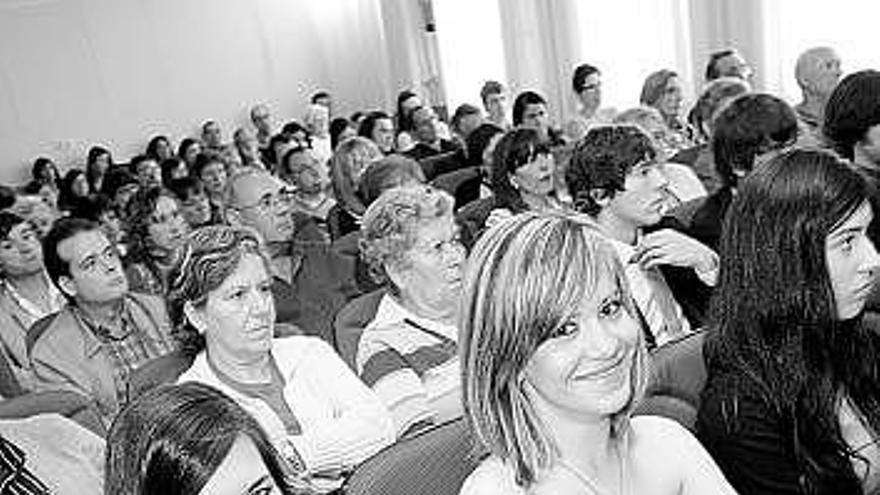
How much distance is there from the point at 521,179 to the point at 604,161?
972mm

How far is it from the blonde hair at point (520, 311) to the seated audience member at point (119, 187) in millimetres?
4422

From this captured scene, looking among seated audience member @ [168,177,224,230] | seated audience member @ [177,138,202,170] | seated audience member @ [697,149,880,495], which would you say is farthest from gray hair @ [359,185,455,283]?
seated audience member @ [177,138,202,170]

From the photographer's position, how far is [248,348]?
236 cm

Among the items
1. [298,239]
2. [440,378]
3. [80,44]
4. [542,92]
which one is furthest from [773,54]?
[80,44]

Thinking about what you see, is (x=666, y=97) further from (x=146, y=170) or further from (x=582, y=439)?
(x=582, y=439)

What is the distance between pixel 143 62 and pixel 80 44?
59 cm

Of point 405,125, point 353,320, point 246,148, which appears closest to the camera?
point 353,320

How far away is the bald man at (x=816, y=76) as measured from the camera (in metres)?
5.21

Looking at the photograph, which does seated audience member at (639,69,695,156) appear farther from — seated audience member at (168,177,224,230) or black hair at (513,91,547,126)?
seated audience member at (168,177,224,230)

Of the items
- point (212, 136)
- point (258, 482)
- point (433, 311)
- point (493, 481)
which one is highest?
point (258, 482)

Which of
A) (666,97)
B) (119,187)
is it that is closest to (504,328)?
(666,97)

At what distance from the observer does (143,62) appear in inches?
381

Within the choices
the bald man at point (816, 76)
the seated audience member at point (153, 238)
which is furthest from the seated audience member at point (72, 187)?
the bald man at point (816, 76)

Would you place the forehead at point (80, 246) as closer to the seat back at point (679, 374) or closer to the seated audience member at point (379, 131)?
the seat back at point (679, 374)
